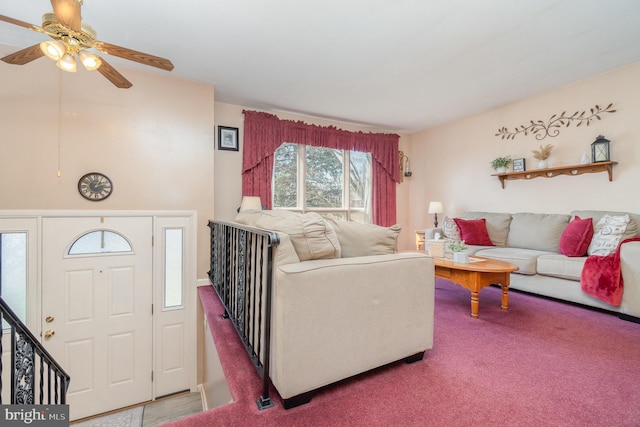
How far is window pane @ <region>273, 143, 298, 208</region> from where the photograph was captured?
4.34 m

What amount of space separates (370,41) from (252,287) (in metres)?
2.24

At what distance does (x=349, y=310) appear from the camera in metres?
1.41

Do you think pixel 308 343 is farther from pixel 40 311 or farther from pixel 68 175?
pixel 68 175

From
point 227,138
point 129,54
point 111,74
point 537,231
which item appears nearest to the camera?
point 129,54

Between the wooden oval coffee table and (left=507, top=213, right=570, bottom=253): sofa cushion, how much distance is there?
3.84 ft

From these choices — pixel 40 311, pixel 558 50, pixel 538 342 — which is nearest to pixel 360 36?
pixel 558 50

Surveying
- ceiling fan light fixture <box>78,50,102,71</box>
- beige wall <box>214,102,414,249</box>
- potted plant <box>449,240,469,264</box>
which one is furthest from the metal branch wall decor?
ceiling fan light fixture <box>78,50,102,71</box>

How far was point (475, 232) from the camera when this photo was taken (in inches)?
151

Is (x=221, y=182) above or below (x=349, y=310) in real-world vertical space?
above

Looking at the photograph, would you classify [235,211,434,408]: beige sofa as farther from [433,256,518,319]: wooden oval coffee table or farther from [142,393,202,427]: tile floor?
[142,393,202,427]: tile floor

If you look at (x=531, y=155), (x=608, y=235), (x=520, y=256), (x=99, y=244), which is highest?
(x=531, y=155)

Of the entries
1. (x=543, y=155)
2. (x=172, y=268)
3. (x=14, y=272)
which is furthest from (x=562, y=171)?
(x=14, y=272)

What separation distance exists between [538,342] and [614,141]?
2577 mm

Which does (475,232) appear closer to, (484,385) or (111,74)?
(484,385)
